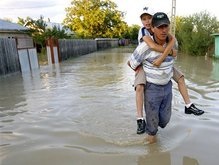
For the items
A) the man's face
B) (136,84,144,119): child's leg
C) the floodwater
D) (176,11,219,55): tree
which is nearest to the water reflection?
the floodwater

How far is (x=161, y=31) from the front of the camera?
372 cm

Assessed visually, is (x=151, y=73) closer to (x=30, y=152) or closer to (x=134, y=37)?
(x=30, y=152)

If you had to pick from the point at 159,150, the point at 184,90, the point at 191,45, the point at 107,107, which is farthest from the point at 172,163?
the point at 191,45

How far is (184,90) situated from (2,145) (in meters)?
2.87

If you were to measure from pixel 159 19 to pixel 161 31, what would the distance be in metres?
0.15

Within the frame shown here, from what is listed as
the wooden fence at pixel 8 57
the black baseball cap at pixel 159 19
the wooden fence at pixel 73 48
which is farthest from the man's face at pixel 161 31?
the wooden fence at pixel 73 48

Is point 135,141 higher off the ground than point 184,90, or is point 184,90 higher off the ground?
point 184,90

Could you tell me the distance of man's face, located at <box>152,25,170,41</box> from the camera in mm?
3707

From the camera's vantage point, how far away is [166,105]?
13.6 ft

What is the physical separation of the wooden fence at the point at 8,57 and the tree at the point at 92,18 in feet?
113

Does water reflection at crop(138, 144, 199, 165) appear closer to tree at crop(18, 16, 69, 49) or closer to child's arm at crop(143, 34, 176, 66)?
child's arm at crop(143, 34, 176, 66)

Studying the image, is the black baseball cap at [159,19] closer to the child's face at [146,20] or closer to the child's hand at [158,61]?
the child's face at [146,20]

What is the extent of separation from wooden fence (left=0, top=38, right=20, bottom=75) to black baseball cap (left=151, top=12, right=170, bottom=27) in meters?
10.5

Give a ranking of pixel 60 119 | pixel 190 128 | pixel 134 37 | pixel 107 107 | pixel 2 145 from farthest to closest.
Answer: pixel 134 37
pixel 107 107
pixel 60 119
pixel 190 128
pixel 2 145
